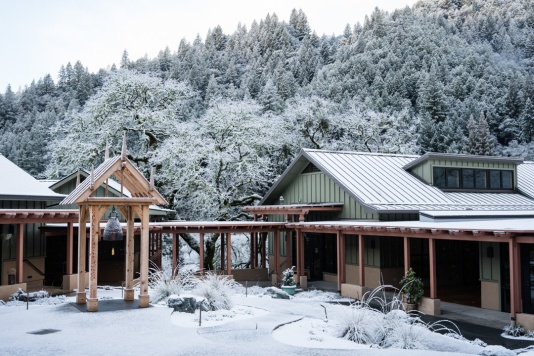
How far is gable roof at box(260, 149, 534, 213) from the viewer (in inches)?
744

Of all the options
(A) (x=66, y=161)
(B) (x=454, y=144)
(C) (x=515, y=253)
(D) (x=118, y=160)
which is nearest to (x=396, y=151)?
(B) (x=454, y=144)

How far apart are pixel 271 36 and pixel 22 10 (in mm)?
92993

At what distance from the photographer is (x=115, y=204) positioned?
12500mm

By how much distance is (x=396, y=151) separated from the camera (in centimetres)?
3984

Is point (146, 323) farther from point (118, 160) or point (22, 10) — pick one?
point (22, 10)

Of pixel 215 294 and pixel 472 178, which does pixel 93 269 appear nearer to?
pixel 215 294

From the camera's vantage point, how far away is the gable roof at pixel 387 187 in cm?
1890

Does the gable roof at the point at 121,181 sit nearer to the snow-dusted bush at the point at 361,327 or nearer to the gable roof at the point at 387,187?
the snow-dusted bush at the point at 361,327

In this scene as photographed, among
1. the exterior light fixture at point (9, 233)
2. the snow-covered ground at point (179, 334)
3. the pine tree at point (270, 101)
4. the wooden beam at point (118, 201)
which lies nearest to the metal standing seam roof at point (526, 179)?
the snow-covered ground at point (179, 334)

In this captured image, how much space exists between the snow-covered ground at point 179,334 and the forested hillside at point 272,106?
15435 millimetres

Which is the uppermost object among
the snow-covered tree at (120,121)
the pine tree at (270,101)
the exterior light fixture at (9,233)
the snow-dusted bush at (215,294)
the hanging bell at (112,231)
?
the pine tree at (270,101)

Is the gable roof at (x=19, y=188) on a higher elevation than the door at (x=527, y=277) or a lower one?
higher

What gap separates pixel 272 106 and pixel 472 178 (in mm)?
30987

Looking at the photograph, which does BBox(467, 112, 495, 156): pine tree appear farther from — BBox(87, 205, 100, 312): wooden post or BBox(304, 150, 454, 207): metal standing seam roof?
BBox(87, 205, 100, 312): wooden post
